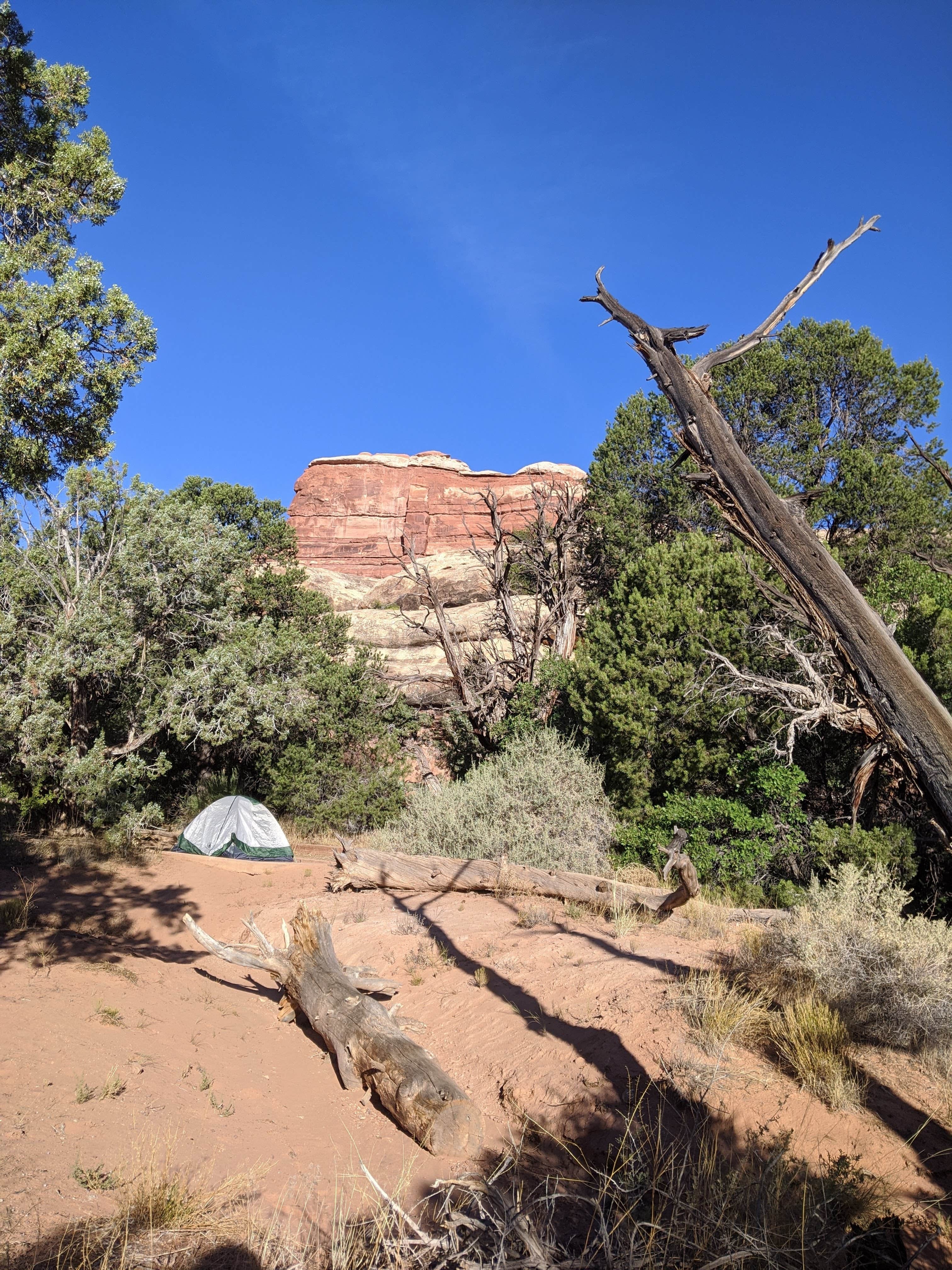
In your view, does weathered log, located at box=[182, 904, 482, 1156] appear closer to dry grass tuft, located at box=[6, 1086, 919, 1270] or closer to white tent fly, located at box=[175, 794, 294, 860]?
dry grass tuft, located at box=[6, 1086, 919, 1270]

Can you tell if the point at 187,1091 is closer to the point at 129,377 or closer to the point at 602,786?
the point at 129,377

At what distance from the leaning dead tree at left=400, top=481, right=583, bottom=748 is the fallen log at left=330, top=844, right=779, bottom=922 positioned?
21.3 feet

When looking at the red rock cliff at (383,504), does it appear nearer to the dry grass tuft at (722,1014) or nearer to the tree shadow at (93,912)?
the tree shadow at (93,912)

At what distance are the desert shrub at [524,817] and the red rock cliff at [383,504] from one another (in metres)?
44.1

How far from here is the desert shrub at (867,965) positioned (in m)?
5.14

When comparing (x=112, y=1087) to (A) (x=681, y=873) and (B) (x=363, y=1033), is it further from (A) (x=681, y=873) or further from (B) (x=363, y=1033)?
(A) (x=681, y=873)

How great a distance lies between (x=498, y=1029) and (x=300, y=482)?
60287 millimetres

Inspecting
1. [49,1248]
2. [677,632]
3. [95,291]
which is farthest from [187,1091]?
[677,632]

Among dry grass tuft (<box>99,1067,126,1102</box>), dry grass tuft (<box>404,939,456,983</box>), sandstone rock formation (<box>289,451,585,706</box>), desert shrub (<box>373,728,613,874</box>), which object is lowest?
dry grass tuft (<box>404,939,456,983</box>)

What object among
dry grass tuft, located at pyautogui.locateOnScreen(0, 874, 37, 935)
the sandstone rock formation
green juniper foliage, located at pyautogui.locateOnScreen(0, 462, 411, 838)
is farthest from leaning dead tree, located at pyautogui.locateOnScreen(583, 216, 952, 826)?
the sandstone rock formation

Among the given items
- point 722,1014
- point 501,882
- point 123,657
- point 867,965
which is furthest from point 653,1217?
point 123,657

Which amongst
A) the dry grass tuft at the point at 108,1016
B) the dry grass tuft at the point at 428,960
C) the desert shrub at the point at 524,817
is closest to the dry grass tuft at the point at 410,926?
the dry grass tuft at the point at 428,960

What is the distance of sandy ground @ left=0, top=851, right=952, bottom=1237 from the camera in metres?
4.36

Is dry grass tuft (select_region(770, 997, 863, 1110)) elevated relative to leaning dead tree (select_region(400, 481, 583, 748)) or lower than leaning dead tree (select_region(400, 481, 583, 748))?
lower
